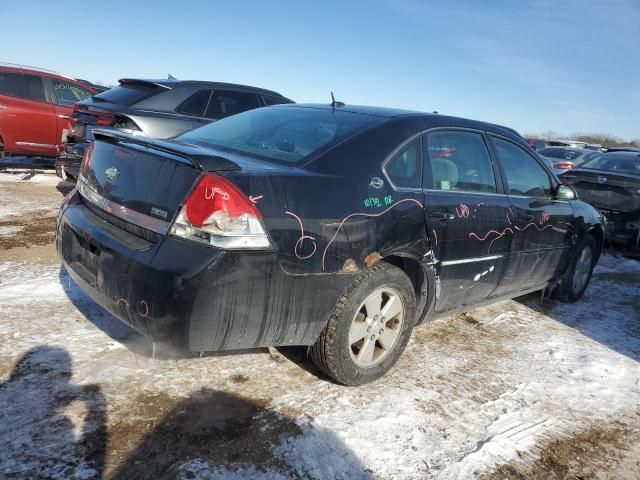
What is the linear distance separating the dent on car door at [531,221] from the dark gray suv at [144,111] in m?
3.89

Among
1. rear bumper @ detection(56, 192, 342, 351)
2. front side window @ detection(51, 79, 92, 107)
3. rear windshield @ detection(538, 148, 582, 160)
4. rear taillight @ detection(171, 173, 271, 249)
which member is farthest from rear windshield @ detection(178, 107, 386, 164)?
rear windshield @ detection(538, 148, 582, 160)

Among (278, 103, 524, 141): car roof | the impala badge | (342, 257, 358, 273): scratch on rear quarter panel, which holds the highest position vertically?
(278, 103, 524, 141): car roof

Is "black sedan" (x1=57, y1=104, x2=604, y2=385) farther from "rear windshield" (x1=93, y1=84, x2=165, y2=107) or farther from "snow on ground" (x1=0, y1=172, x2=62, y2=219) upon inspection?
"snow on ground" (x1=0, y1=172, x2=62, y2=219)

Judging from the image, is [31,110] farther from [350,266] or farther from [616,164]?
[616,164]

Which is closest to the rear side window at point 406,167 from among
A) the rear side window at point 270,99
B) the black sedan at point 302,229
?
the black sedan at point 302,229

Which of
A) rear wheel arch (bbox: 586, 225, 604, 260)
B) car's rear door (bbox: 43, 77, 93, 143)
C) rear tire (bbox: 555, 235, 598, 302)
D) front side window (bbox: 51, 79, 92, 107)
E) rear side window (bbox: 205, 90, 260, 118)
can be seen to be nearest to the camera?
rear tire (bbox: 555, 235, 598, 302)

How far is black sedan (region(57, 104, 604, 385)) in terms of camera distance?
2291 mm

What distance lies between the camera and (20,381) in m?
2.62

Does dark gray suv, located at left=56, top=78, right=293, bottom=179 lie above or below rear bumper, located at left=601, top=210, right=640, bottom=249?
above

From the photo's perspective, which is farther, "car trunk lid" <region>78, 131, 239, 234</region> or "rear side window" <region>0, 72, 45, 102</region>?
"rear side window" <region>0, 72, 45, 102</region>

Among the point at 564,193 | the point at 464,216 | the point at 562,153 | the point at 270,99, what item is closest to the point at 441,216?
the point at 464,216

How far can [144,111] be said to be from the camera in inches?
244

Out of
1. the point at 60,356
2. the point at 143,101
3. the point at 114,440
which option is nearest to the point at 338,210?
the point at 114,440

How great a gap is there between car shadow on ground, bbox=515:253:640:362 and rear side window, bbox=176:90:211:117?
177 inches
